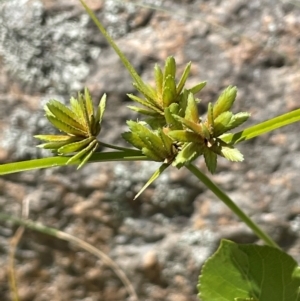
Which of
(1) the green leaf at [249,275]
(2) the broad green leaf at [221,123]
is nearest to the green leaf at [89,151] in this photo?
(2) the broad green leaf at [221,123]

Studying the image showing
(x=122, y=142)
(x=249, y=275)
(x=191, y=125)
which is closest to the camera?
(x=191, y=125)

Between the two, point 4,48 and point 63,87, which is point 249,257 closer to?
point 63,87

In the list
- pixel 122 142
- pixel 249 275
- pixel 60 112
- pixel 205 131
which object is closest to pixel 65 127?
pixel 60 112

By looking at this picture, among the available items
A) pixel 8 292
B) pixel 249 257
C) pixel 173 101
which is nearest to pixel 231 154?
pixel 173 101

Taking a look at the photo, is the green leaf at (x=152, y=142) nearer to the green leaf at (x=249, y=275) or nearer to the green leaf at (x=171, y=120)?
the green leaf at (x=171, y=120)

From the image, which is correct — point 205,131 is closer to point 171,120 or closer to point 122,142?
point 171,120

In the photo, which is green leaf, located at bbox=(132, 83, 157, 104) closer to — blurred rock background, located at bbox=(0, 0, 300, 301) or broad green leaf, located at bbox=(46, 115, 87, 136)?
broad green leaf, located at bbox=(46, 115, 87, 136)

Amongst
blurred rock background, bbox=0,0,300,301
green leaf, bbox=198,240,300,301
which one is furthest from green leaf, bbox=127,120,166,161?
blurred rock background, bbox=0,0,300,301
